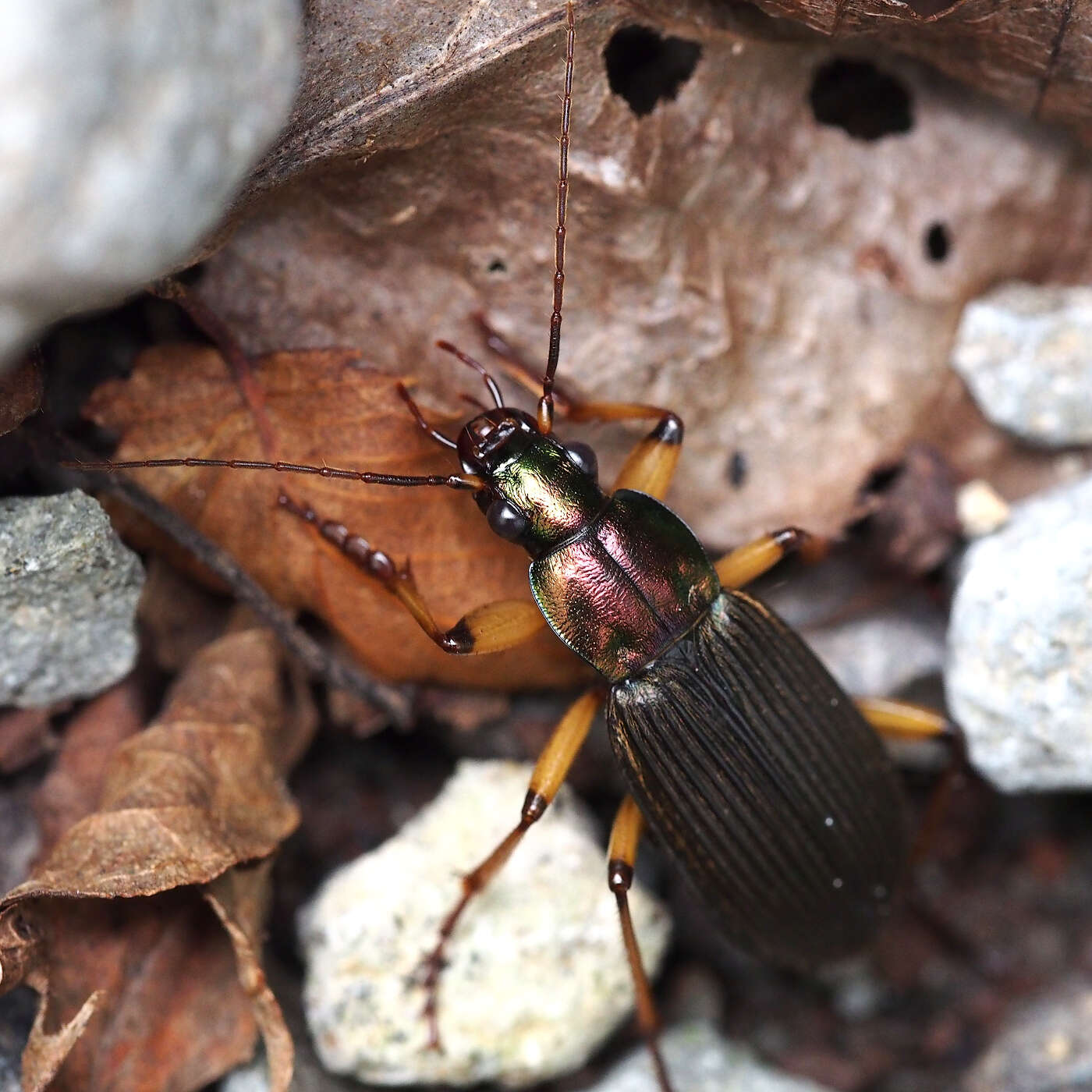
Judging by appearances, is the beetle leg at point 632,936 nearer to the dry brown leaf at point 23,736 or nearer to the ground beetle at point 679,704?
the ground beetle at point 679,704

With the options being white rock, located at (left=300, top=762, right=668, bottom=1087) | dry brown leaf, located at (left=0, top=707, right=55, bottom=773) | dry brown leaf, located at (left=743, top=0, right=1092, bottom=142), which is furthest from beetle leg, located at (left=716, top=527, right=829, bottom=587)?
dry brown leaf, located at (left=0, top=707, right=55, bottom=773)

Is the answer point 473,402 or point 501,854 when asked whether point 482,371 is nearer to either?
point 473,402

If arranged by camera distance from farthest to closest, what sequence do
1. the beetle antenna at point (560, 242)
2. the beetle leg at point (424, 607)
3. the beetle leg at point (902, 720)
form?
the beetle leg at point (902, 720) < the beetle leg at point (424, 607) < the beetle antenna at point (560, 242)

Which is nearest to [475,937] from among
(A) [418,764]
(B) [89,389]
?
(A) [418,764]

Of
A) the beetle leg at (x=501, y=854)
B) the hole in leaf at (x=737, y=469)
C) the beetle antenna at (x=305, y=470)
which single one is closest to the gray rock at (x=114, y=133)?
the beetle antenna at (x=305, y=470)

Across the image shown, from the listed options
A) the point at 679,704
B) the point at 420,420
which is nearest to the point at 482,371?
the point at 420,420

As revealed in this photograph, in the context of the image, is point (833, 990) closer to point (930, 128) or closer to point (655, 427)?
point (655, 427)
